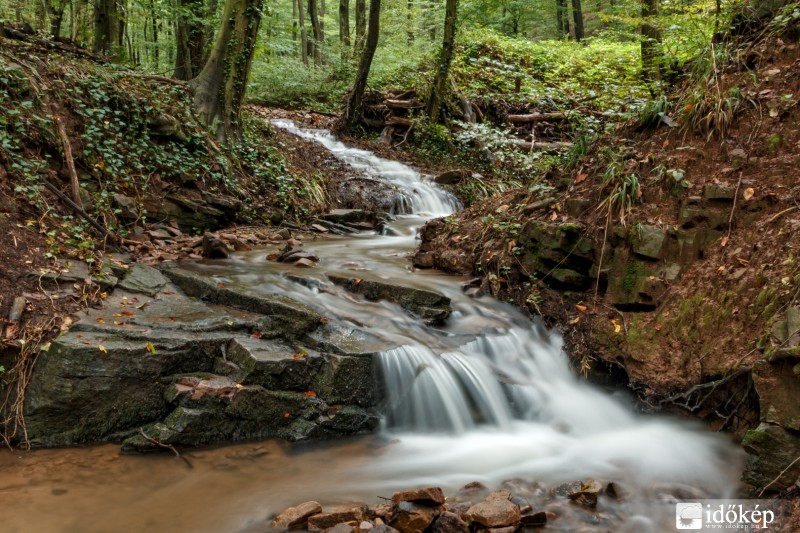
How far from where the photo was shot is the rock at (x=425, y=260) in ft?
25.5

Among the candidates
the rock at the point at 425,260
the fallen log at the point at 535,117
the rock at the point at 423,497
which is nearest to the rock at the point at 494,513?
the rock at the point at 423,497

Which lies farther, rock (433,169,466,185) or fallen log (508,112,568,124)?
fallen log (508,112,568,124)

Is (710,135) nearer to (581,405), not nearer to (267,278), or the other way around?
(581,405)

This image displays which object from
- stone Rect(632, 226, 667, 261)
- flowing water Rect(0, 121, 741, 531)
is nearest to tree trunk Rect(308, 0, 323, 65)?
flowing water Rect(0, 121, 741, 531)

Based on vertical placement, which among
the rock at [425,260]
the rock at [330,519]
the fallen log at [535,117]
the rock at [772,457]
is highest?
the fallen log at [535,117]

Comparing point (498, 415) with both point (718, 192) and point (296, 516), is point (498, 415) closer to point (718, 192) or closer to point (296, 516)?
point (296, 516)

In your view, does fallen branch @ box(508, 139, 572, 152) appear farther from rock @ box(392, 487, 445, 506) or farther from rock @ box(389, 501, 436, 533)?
rock @ box(389, 501, 436, 533)

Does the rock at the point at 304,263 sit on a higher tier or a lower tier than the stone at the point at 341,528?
higher

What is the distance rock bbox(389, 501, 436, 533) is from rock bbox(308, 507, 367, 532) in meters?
0.24

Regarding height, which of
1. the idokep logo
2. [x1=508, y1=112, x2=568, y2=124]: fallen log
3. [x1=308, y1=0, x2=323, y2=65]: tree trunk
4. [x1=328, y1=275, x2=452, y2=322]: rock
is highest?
[x1=308, y1=0, x2=323, y2=65]: tree trunk

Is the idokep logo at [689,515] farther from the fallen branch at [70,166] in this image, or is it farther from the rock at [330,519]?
the fallen branch at [70,166]

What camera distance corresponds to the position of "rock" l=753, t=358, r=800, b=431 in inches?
139

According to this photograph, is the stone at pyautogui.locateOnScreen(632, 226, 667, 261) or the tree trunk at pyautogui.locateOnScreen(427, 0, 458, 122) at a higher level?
the tree trunk at pyautogui.locateOnScreen(427, 0, 458, 122)

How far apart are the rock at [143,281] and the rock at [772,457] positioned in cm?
537
